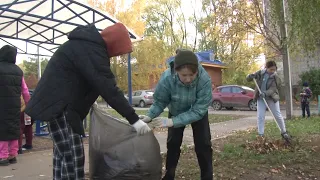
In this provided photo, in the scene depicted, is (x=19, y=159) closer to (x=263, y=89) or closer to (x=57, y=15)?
(x=57, y=15)

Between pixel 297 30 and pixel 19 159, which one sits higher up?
pixel 297 30

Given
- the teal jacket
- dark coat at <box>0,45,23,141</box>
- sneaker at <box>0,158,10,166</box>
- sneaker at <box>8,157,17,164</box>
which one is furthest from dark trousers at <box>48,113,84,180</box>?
sneaker at <box>8,157,17,164</box>

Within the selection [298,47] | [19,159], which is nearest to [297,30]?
[298,47]

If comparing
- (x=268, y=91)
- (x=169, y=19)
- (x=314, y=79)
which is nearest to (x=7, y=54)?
(x=268, y=91)

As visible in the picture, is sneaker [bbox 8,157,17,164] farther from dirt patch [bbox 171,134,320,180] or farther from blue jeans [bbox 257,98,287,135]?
blue jeans [bbox 257,98,287,135]

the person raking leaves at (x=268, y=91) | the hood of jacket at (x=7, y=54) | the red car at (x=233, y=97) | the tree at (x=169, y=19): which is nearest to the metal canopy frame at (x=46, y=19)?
the hood of jacket at (x=7, y=54)

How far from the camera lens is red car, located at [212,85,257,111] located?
17.6 meters

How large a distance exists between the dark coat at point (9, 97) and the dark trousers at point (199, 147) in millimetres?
2604

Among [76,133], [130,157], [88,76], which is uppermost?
[88,76]

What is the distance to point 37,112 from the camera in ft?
8.55

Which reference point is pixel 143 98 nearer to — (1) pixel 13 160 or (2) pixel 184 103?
(1) pixel 13 160

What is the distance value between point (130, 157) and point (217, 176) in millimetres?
1770

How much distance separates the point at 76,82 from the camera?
2.67 metres

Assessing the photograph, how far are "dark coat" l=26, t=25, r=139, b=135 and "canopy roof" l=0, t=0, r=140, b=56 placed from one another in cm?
514
